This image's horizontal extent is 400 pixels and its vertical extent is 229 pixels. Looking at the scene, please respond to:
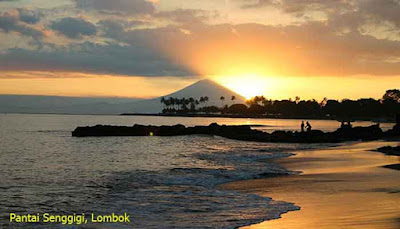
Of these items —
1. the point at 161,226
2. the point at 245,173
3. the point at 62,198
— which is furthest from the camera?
the point at 245,173

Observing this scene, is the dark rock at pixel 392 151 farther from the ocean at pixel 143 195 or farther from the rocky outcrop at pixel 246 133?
the rocky outcrop at pixel 246 133

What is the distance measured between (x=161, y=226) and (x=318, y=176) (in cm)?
1167

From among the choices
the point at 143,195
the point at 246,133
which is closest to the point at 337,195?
the point at 143,195

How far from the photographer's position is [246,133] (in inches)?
2751

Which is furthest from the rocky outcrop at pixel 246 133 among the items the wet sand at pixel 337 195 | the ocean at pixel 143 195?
the wet sand at pixel 337 195

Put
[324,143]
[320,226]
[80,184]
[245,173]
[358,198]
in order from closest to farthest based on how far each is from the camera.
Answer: [320,226] → [358,198] → [80,184] → [245,173] → [324,143]

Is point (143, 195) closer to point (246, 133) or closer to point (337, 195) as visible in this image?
point (337, 195)

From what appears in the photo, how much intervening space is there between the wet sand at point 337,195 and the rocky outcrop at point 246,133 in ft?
107

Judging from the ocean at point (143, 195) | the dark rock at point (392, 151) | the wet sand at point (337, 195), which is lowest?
the ocean at point (143, 195)

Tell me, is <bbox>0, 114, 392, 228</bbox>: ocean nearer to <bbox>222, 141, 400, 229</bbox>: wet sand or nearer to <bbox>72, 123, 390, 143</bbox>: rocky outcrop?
<bbox>222, 141, 400, 229</bbox>: wet sand

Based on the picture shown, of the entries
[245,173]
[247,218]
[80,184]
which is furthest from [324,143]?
[247,218]

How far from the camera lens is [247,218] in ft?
41.4

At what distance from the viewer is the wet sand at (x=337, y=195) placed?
11426mm

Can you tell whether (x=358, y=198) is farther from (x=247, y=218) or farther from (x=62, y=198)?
(x=62, y=198)
